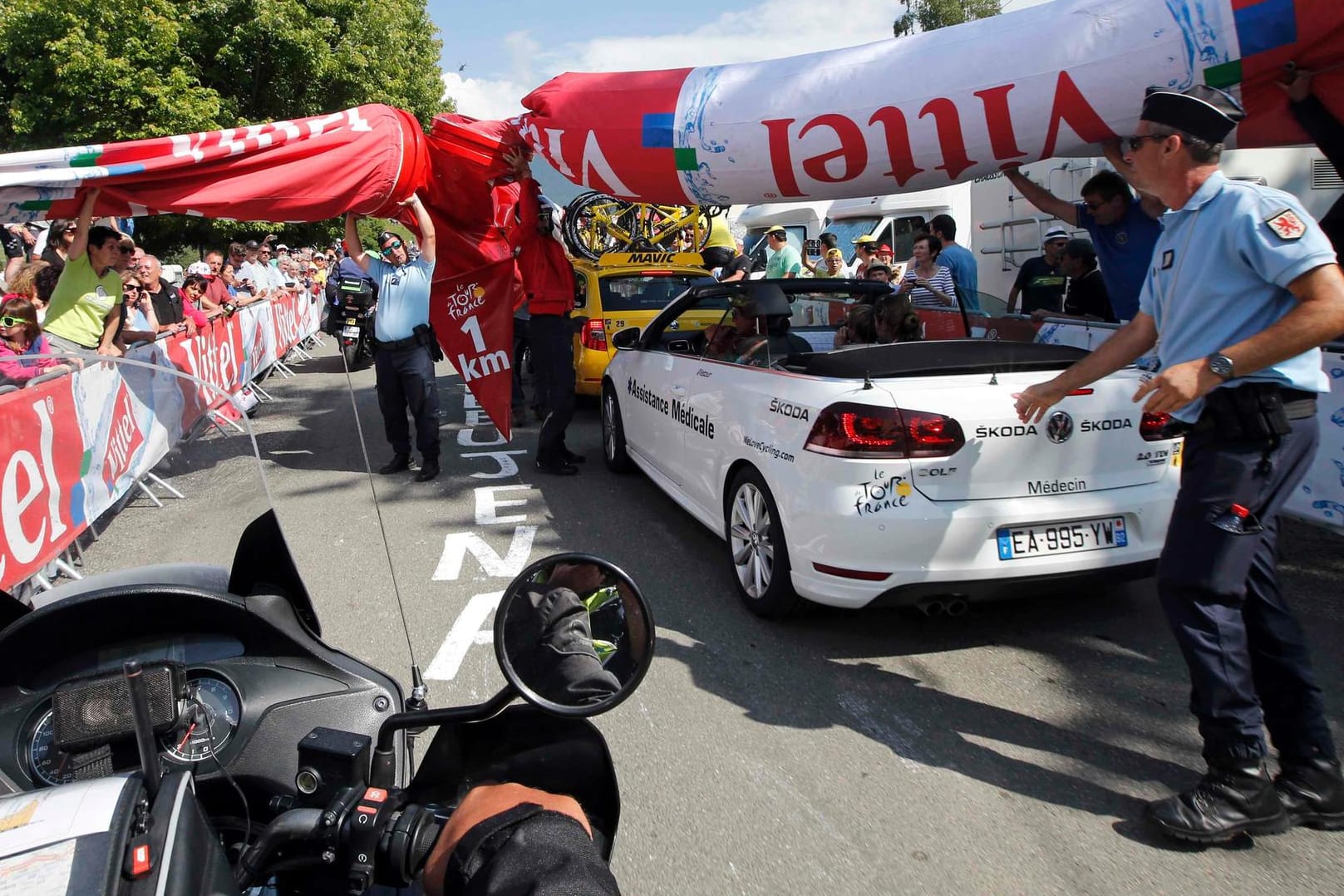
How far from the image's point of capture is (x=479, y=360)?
22.2 ft

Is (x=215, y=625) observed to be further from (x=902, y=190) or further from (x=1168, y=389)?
(x=902, y=190)

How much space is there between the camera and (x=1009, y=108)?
4336mm

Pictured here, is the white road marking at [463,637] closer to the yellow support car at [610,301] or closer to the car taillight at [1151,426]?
the car taillight at [1151,426]

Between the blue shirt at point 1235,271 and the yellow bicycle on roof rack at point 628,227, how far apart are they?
8178mm

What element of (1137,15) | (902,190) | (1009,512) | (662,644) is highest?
(1137,15)

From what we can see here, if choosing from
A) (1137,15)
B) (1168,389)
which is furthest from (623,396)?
(1168,389)

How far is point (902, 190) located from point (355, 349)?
1134 cm

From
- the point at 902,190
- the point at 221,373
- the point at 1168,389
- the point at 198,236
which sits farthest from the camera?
the point at 198,236

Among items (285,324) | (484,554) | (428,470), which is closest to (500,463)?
(428,470)

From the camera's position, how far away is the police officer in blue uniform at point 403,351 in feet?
24.4

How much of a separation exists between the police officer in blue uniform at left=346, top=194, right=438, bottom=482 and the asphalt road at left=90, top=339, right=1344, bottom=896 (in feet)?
6.01

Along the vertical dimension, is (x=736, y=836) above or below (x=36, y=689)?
below

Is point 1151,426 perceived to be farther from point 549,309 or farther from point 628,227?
point 628,227

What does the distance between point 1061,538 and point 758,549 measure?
1339 mm
